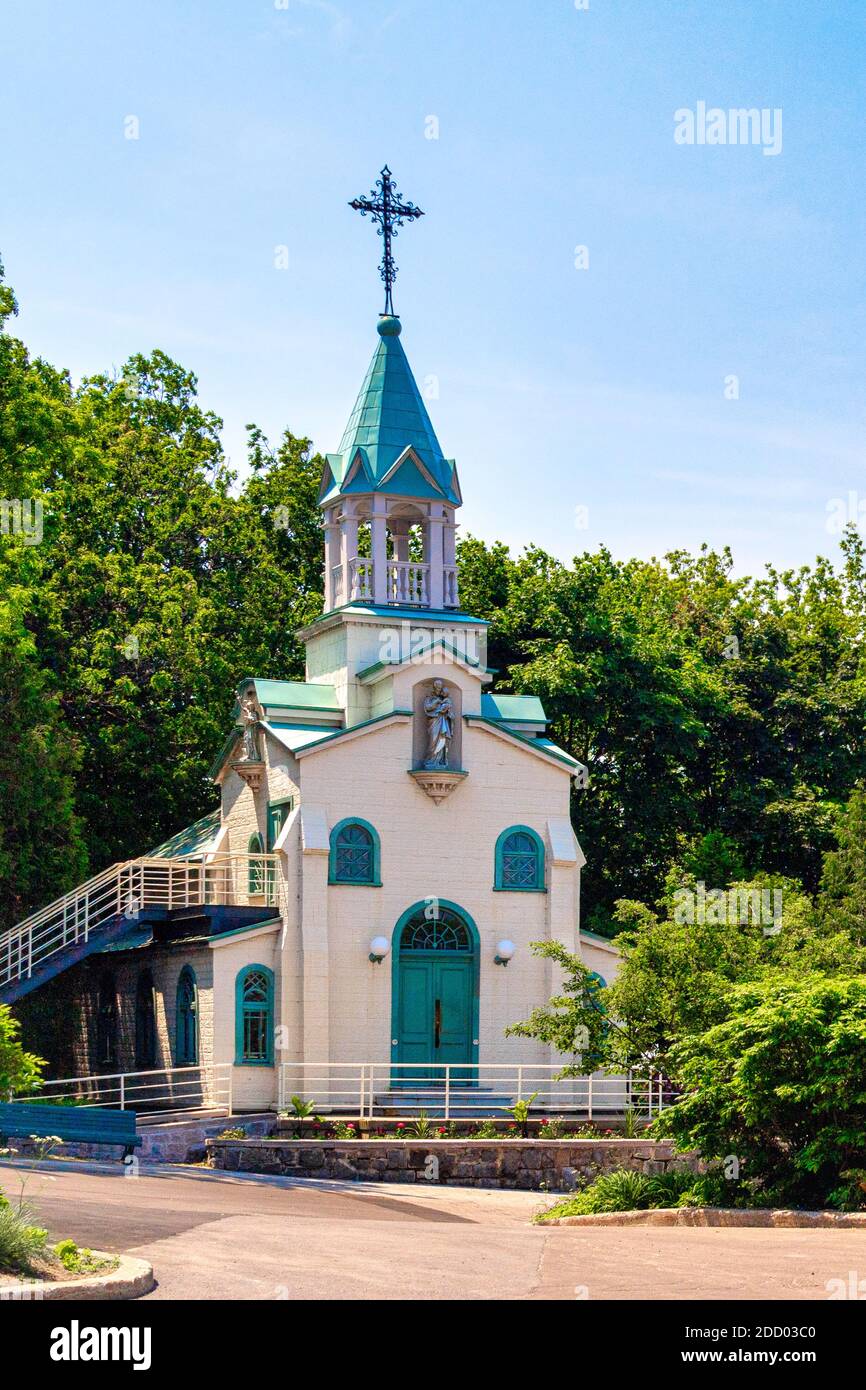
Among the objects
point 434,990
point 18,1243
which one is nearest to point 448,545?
point 434,990

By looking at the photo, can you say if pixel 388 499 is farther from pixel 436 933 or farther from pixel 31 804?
pixel 31 804

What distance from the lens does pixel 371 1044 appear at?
33.2 meters

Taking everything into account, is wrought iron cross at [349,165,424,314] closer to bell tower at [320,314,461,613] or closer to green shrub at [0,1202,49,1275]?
bell tower at [320,314,461,613]

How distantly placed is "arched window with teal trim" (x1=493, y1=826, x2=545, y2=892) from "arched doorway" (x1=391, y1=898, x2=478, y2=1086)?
3.63ft

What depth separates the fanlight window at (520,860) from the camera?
115 ft

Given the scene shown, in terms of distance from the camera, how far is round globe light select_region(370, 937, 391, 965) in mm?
33250

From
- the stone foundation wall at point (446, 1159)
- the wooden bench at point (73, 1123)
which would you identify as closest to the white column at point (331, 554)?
the stone foundation wall at point (446, 1159)

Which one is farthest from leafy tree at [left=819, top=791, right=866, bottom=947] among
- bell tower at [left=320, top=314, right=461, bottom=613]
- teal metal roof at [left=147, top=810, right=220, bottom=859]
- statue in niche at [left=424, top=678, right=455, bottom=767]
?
teal metal roof at [left=147, top=810, right=220, bottom=859]

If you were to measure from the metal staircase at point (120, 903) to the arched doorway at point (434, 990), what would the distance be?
8.84 feet

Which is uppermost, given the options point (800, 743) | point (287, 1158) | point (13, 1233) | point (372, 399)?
point (372, 399)

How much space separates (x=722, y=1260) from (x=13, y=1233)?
580 cm

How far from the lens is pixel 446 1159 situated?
28.5m

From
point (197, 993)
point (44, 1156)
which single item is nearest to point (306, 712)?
point (197, 993)
